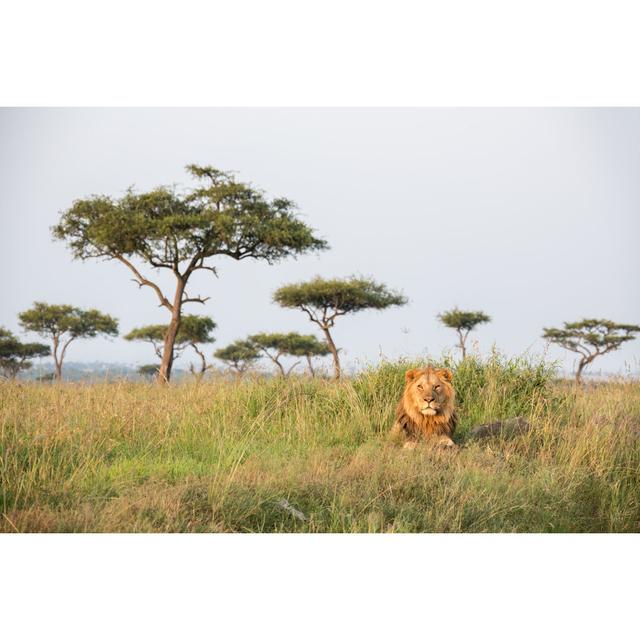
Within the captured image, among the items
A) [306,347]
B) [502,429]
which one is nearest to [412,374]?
[502,429]

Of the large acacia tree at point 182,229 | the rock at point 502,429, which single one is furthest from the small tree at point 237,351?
the rock at point 502,429

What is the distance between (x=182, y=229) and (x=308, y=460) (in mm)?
13073

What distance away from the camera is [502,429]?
21.8 feet

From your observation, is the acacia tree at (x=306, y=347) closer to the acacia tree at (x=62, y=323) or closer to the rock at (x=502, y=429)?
the acacia tree at (x=62, y=323)

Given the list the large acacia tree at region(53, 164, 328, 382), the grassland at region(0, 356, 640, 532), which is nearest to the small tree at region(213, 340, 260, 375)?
the large acacia tree at region(53, 164, 328, 382)

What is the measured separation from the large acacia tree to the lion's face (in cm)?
1187

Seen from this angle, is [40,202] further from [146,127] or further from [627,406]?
[627,406]

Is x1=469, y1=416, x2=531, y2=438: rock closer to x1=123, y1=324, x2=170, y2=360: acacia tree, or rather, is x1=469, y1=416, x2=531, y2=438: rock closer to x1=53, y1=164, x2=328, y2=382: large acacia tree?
x1=53, y1=164, x2=328, y2=382: large acacia tree

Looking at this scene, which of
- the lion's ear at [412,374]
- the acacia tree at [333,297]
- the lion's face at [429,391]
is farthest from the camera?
the acacia tree at [333,297]

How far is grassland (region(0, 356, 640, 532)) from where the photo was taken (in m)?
4.65

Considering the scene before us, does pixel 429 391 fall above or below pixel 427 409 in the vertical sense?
above

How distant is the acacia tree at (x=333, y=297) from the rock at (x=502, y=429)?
52.1ft

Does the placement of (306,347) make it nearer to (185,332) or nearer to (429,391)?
(185,332)

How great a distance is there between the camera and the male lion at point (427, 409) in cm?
620
